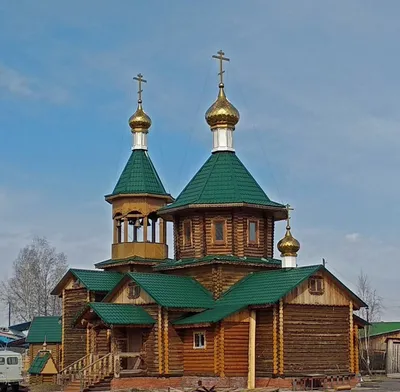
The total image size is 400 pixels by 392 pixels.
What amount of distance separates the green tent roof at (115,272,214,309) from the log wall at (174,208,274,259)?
1524 millimetres

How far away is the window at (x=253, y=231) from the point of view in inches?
1400

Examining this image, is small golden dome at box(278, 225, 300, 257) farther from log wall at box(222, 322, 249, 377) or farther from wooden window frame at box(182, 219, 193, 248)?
log wall at box(222, 322, 249, 377)

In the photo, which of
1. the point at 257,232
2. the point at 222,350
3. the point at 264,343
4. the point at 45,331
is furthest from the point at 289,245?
the point at 45,331

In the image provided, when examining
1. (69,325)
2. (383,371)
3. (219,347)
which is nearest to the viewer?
(219,347)

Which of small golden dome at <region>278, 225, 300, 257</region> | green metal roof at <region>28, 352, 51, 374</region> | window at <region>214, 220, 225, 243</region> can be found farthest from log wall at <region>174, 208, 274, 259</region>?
green metal roof at <region>28, 352, 51, 374</region>

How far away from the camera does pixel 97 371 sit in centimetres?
3216

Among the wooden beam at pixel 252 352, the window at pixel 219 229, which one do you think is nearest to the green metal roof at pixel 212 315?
the wooden beam at pixel 252 352

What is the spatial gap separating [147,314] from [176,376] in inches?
98.8

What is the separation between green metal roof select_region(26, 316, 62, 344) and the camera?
A: 45.1 m

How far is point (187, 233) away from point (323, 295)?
6.46 metres

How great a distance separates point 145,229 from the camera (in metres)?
40.7

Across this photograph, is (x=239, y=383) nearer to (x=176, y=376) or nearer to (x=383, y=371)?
(x=176, y=376)

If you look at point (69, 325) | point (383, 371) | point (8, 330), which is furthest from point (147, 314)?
point (8, 330)

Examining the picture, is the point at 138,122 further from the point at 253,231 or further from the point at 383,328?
the point at 383,328
